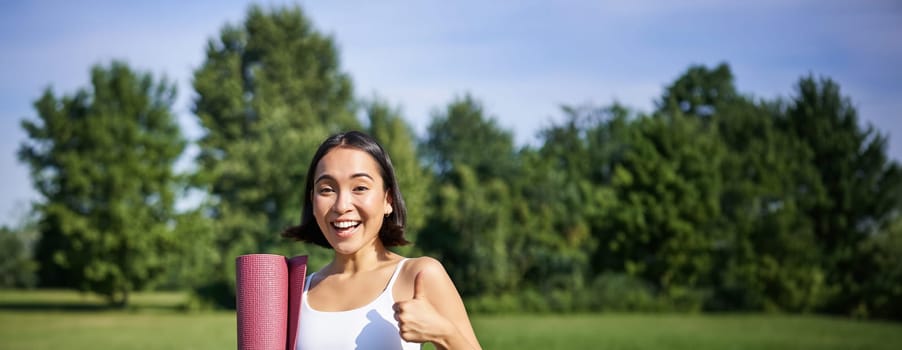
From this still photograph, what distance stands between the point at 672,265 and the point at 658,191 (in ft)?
11.2

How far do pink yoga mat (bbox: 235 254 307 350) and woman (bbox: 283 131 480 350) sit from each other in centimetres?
8

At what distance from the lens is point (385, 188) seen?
2.66 metres

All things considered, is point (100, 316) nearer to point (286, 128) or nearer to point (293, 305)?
point (286, 128)

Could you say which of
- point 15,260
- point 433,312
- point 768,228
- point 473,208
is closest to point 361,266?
point 433,312

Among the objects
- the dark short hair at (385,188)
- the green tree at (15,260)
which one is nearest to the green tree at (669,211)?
the dark short hair at (385,188)

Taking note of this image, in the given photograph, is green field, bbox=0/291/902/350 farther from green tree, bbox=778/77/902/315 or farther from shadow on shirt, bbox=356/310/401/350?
shadow on shirt, bbox=356/310/401/350

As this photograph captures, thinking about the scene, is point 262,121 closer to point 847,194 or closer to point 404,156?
point 404,156

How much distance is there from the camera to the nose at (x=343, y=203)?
255cm

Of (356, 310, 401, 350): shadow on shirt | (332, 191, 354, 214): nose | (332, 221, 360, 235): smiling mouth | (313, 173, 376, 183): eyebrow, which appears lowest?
(356, 310, 401, 350): shadow on shirt

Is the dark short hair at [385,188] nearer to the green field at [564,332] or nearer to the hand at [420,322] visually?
the hand at [420,322]

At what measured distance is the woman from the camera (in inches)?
95.7

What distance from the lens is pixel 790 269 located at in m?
38.7

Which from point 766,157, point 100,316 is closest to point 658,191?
point 766,157

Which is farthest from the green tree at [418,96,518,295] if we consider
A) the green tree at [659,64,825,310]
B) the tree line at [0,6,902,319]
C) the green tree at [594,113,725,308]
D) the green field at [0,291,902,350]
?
the green tree at [659,64,825,310]
